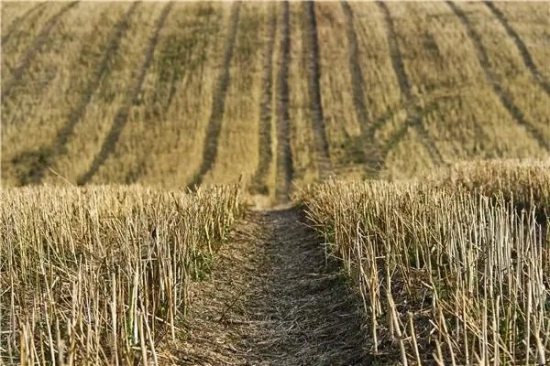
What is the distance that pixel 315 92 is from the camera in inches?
973

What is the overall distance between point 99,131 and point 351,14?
12630 mm

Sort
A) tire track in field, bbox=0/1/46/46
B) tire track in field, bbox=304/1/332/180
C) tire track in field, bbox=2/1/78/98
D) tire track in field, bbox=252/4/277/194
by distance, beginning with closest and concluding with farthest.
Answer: tire track in field, bbox=252/4/277/194 < tire track in field, bbox=304/1/332/180 < tire track in field, bbox=2/1/78/98 < tire track in field, bbox=0/1/46/46

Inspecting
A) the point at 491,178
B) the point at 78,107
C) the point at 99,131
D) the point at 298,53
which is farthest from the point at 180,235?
the point at 298,53

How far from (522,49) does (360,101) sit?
7.15 meters

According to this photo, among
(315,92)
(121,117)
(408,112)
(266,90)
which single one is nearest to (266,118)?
(266,90)

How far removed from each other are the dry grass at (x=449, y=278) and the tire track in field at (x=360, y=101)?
11.6m

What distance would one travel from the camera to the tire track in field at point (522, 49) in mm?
24462

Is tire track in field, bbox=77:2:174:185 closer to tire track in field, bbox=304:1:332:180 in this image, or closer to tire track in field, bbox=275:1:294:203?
tire track in field, bbox=275:1:294:203

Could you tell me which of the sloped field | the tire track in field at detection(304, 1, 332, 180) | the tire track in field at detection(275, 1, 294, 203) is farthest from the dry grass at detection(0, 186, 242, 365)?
the tire track in field at detection(304, 1, 332, 180)

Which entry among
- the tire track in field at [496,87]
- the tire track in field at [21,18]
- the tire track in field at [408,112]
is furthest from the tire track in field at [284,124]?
the tire track in field at [21,18]

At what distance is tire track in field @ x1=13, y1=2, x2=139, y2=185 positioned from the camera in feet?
69.0

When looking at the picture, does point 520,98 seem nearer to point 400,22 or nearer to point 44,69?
point 400,22

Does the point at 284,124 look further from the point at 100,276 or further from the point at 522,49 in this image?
the point at 100,276

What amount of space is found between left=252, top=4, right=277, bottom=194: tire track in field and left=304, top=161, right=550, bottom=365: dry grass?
33.4 feet
